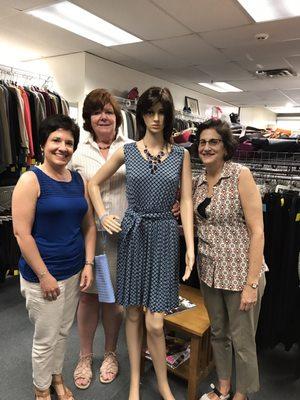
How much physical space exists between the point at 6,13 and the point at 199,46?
6.88ft

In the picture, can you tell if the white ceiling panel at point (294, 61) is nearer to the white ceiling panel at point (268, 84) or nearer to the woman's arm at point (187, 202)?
the white ceiling panel at point (268, 84)

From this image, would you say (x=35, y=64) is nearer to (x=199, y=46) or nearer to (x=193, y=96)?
(x=199, y=46)

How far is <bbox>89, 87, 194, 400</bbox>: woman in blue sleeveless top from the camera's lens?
4.58 feet

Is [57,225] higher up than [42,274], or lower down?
higher up

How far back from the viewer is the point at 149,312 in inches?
57.7

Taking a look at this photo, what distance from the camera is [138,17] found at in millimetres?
2988

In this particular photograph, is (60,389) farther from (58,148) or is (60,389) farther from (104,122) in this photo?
(104,122)

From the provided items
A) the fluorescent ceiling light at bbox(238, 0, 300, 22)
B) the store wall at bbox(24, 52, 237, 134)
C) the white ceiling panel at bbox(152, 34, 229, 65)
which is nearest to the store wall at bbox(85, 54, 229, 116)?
the store wall at bbox(24, 52, 237, 134)

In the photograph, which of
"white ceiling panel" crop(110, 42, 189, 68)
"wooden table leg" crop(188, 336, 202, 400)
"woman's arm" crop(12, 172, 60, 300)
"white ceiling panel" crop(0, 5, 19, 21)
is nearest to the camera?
"woman's arm" crop(12, 172, 60, 300)

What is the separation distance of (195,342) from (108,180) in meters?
0.95

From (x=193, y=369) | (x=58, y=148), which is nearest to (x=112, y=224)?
(x=58, y=148)

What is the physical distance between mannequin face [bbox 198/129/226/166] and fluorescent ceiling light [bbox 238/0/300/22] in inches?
71.3

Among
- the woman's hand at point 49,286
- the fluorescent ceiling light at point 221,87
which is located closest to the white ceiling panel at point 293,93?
the fluorescent ceiling light at point 221,87

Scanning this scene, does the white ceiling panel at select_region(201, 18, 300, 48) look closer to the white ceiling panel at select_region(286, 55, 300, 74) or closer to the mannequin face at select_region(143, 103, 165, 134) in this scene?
the white ceiling panel at select_region(286, 55, 300, 74)
